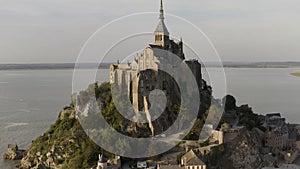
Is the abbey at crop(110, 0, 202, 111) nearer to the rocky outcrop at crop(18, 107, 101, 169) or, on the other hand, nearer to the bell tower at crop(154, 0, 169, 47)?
the bell tower at crop(154, 0, 169, 47)

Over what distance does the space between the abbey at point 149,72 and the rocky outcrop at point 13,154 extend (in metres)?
8.74

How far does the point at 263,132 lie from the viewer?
28.7m

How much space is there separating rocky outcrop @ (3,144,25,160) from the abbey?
344 inches

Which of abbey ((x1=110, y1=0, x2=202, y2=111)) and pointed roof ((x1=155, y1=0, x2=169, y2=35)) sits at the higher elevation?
pointed roof ((x1=155, y1=0, x2=169, y2=35))

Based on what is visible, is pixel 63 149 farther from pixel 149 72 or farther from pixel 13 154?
pixel 149 72

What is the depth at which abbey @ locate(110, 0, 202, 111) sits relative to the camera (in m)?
26.6

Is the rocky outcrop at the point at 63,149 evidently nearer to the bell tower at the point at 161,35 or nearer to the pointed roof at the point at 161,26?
the bell tower at the point at 161,35

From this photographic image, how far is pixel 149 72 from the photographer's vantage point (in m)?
27.0

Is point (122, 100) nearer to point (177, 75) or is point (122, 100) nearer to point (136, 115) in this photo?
point (136, 115)

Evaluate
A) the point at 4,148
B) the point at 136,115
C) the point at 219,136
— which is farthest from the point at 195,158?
the point at 4,148

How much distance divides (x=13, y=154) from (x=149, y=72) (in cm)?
1191

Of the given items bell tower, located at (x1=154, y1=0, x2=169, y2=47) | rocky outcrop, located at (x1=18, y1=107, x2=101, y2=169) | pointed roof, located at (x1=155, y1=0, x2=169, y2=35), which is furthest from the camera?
pointed roof, located at (x1=155, y1=0, x2=169, y2=35)

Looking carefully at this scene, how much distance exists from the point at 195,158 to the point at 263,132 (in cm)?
985

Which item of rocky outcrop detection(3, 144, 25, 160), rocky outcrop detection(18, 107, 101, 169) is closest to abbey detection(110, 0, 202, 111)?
rocky outcrop detection(18, 107, 101, 169)
